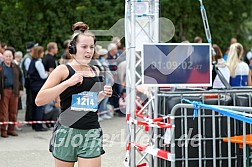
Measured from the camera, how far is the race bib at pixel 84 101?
512 cm

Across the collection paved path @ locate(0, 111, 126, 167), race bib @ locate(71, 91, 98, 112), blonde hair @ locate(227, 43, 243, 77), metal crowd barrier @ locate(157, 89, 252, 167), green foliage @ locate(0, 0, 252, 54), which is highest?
green foliage @ locate(0, 0, 252, 54)

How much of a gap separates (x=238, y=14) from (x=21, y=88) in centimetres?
1589

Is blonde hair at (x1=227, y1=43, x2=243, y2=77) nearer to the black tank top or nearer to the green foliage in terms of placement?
the black tank top

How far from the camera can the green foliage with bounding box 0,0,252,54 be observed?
845 inches

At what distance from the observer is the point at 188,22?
24578 mm

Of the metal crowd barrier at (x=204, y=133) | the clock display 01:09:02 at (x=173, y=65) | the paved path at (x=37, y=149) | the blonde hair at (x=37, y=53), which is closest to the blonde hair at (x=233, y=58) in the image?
the paved path at (x=37, y=149)

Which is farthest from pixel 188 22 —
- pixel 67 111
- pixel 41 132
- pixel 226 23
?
pixel 67 111

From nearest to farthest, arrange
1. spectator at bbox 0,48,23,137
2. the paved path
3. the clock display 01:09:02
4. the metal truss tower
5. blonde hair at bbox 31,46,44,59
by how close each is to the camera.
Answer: the clock display 01:09:02
the metal truss tower
the paved path
spectator at bbox 0,48,23,137
blonde hair at bbox 31,46,44,59

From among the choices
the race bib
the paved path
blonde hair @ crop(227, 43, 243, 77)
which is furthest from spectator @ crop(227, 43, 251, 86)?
the race bib

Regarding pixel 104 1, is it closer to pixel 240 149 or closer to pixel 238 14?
pixel 238 14

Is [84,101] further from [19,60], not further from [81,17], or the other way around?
[81,17]

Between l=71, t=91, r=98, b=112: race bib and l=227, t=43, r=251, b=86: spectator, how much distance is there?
21.6ft

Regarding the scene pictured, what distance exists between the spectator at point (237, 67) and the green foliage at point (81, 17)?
11.0m

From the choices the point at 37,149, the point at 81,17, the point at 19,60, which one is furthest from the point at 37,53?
the point at 81,17
